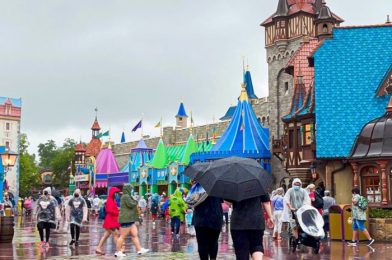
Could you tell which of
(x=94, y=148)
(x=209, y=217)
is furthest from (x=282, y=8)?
(x=94, y=148)

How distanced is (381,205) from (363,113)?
5.62 metres

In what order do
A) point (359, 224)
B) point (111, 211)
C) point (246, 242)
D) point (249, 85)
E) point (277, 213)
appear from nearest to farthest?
point (246, 242), point (111, 211), point (359, 224), point (277, 213), point (249, 85)

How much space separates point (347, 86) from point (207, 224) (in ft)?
56.9

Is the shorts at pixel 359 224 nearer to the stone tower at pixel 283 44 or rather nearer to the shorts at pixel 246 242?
the shorts at pixel 246 242

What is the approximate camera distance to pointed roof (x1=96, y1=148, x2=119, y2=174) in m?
60.7

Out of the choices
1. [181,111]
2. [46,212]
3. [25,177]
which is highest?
[181,111]

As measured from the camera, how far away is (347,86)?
2448 centimetres

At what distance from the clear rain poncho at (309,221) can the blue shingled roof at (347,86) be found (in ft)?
42.0

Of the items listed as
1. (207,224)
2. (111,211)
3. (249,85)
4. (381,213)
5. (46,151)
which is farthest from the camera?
(46,151)

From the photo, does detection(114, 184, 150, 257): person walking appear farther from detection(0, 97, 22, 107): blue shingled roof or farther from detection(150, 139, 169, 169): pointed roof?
detection(0, 97, 22, 107): blue shingled roof

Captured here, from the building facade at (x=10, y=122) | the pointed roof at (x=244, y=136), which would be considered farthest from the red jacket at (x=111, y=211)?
the building facade at (x=10, y=122)

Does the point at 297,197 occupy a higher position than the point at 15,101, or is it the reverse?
the point at 15,101

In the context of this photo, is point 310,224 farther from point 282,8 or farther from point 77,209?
point 282,8

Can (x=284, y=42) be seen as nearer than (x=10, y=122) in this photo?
Yes
